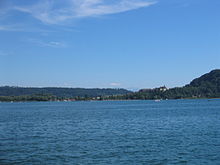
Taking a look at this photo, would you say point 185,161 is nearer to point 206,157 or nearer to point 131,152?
point 206,157

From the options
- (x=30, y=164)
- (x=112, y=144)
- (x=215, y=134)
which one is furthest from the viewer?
(x=215, y=134)

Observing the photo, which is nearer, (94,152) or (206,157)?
(206,157)

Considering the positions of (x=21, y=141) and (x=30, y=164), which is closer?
(x=30, y=164)

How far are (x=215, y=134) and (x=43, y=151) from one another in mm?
24485

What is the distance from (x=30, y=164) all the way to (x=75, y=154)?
5161mm

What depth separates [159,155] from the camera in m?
33.2

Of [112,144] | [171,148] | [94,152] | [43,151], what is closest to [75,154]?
[94,152]

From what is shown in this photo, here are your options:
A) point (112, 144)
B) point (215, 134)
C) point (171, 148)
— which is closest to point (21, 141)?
point (112, 144)

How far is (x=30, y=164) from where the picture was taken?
30.6 m

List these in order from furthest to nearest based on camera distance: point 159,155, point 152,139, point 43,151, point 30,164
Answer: point 152,139
point 43,151
point 159,155
point 30,164

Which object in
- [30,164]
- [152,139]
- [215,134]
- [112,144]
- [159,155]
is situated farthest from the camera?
[215,134]

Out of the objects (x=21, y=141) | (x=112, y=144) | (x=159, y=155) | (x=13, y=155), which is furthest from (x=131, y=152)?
(x=21, y=141)

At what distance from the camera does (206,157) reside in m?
32.0

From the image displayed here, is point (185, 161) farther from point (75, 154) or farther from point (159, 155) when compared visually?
point (75, 154)
